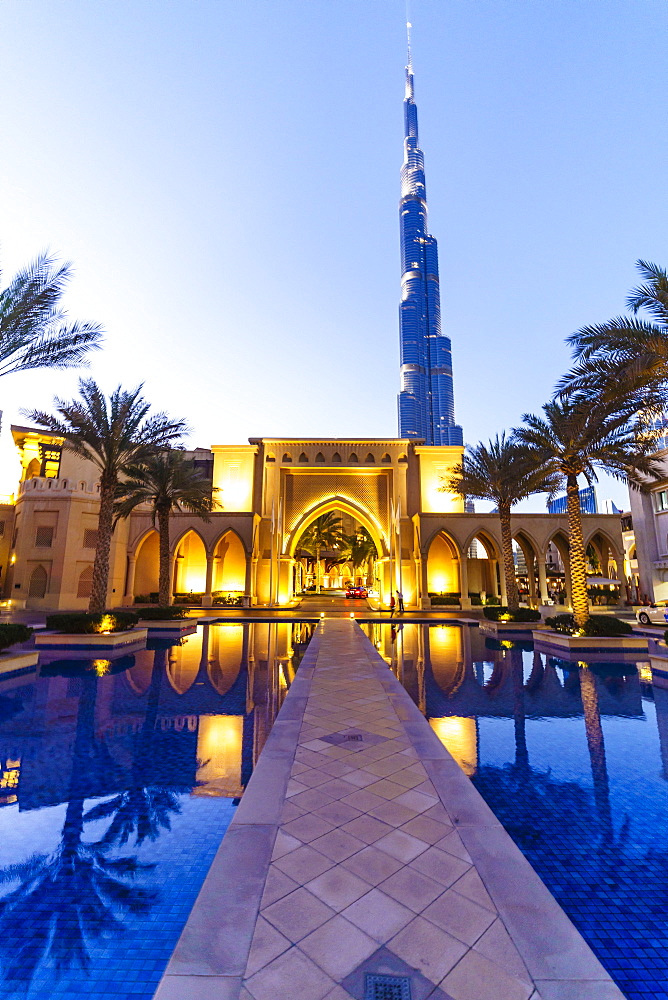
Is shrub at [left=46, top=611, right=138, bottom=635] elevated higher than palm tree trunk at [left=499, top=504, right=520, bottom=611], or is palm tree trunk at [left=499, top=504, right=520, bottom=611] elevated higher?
palm tree trunk at [left=499, top=504, right=520, bottom=611]

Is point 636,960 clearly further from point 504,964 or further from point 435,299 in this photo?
point 435,299

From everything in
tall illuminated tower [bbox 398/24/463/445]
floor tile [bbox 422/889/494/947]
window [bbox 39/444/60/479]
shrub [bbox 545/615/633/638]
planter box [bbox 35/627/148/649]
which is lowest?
floor tile [bbox 422/889/494/947]

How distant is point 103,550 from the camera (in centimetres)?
1593

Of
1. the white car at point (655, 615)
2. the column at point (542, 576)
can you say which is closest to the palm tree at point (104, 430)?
the white car at point (655, 615)

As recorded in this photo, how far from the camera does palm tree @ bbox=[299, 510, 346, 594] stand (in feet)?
151

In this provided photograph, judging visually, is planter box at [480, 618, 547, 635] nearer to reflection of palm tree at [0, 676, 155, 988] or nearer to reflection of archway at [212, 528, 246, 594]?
reflection of palm tree at [0, 676, 155, 988]

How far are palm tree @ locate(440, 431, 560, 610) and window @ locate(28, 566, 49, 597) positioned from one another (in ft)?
74.9

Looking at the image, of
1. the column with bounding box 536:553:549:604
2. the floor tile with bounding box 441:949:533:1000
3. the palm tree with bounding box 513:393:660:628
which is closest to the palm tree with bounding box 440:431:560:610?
the palm tree with bounding box 513:393:660:628

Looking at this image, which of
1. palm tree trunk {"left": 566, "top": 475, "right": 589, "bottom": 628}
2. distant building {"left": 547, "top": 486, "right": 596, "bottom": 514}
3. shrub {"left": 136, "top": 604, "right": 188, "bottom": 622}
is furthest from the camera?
distant building {"left": 547, "top": 486, "right": 596, "bottom": 514}

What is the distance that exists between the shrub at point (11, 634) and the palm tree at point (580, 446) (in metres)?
14.8

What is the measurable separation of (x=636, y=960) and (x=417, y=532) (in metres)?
29.2

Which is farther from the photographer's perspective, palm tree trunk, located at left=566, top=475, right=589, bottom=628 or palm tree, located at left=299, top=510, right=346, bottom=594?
palm tree, located at left=299, top=510, right=346, bottom=594

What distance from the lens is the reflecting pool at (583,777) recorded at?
9.16 ft

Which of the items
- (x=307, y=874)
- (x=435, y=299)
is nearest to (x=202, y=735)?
(x=307, y=874)
